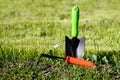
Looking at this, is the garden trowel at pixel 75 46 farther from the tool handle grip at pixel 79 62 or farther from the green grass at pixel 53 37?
the tool handle grip at pixel 79 62

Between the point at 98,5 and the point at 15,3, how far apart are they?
2.73 metres

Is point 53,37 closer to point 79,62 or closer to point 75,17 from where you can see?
point 75,17

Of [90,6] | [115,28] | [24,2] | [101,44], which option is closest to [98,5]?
[90,6]

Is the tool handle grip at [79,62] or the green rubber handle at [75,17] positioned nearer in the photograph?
the tool handle grip at [79,62]

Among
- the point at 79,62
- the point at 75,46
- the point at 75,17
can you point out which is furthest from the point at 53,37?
the point at 79,62

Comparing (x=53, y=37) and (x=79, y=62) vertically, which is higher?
(x=53, y=37)

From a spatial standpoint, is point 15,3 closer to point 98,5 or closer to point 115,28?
point 98,5

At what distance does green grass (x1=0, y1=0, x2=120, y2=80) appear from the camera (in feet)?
17.4

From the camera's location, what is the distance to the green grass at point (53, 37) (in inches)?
209

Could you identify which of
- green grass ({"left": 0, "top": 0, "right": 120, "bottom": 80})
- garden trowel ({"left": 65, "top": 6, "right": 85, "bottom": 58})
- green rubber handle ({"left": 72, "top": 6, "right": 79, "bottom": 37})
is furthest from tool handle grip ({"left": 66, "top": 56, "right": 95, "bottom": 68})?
green rubber handle ({"left": 72, "top": 6, "right": 79, "bottom": 37})

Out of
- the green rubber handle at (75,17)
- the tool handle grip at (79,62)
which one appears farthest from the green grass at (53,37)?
the green rubber handle at (75,17)

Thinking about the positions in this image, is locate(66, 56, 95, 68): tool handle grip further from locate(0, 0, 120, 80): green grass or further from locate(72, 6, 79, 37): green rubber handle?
locate(72, 6, 79, 37): green rubber handle

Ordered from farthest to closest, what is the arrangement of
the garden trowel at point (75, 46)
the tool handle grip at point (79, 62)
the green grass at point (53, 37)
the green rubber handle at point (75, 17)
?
the garden trowel at point (75, 46)
the green rubber handle at point (75, 17)
the tool handle grip at point (79, 62)
the green grass at point (53, 37)

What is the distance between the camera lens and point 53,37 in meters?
7.80
